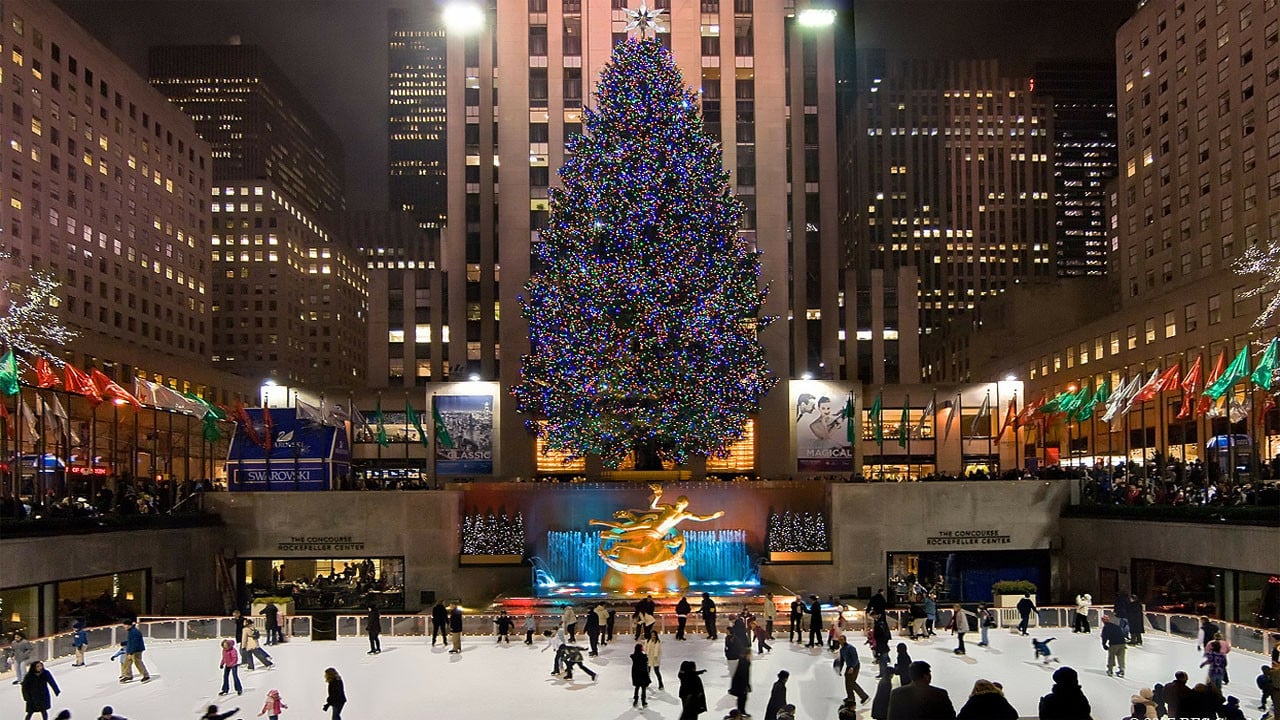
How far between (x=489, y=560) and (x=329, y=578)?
5672 mm

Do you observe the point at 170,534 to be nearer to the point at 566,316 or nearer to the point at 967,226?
the point at 566,316

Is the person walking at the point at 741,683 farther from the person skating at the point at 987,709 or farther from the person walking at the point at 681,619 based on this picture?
the person walking at the point at 681,619

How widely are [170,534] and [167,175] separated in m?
73.1

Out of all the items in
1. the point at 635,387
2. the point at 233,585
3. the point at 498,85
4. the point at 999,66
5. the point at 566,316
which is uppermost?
the point at 999,66

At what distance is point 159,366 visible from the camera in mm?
72438

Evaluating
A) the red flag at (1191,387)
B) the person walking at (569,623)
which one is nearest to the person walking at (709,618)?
the person walking at (569,623)

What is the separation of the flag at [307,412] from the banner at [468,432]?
13.2m

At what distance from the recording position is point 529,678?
2236 cm

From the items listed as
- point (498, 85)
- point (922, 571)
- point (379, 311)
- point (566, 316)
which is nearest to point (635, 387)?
point (566, 316)

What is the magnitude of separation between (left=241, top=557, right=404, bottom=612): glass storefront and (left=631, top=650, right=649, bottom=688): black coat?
68.8 ft

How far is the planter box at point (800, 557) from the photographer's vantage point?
39.5m

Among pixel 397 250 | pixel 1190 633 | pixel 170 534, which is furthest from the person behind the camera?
pixel 397 250

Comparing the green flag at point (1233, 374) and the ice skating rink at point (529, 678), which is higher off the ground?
the green flag at point (1233, 374)

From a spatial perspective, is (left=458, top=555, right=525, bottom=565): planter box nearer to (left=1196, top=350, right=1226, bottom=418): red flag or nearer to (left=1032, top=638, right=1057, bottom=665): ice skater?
(left=1032, top=638, right=1057, bottom=665): ice skater
